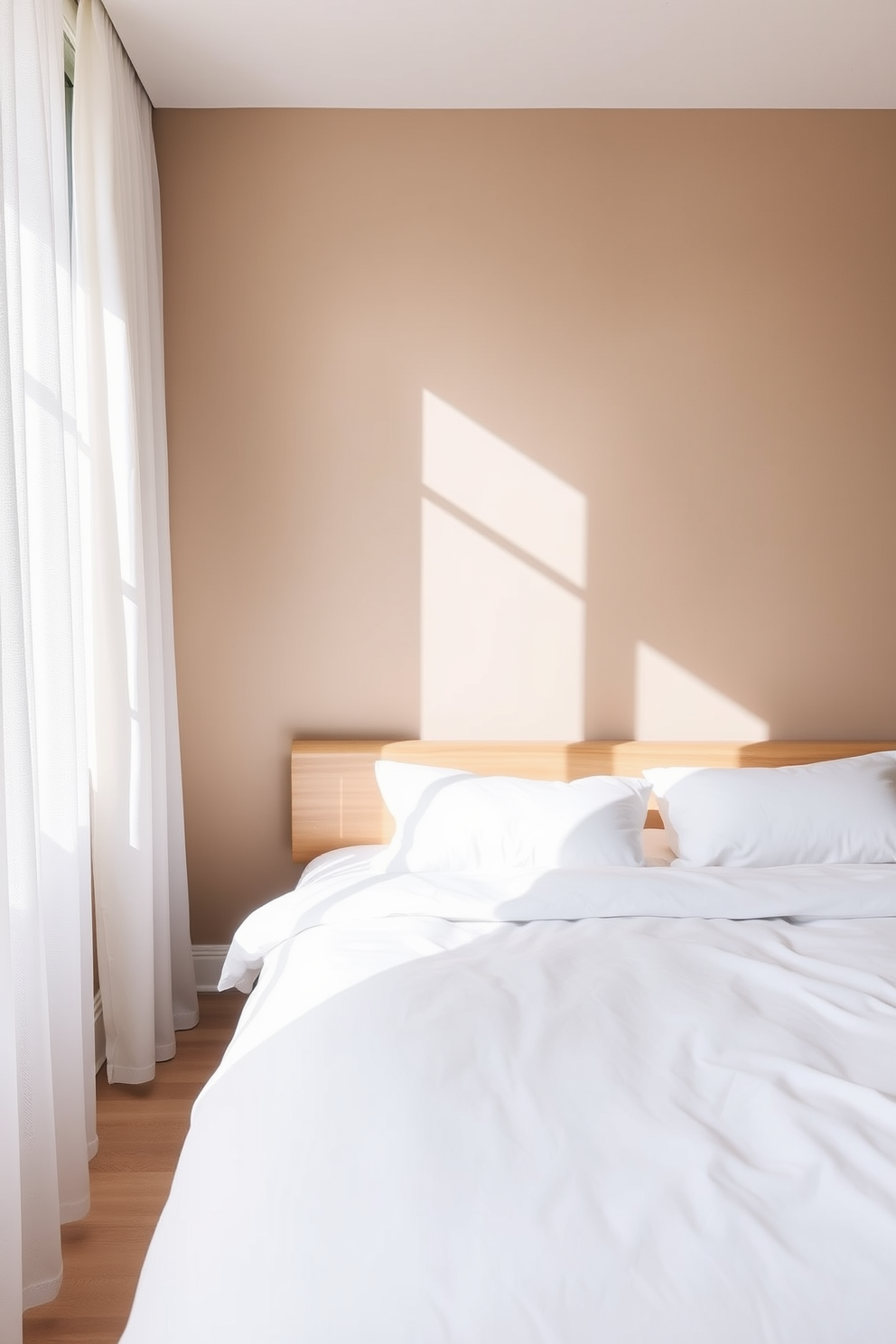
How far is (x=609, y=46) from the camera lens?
100 inches

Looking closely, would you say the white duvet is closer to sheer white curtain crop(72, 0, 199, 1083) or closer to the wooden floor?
the wooden floor

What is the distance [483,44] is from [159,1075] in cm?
290

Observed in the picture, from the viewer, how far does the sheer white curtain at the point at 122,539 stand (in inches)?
91.3

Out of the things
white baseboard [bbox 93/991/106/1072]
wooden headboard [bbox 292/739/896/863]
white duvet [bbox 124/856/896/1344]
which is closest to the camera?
white duvet [bbox 124/856/896/1344]

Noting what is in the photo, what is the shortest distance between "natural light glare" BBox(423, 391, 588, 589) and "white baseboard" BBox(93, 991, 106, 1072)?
180cm

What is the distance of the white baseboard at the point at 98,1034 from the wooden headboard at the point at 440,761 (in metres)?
0.69

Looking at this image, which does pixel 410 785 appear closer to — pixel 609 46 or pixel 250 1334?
pixel 250 1334

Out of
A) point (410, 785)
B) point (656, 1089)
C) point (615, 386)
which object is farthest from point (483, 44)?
point (656, 1089)

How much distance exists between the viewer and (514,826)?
2.52 metres

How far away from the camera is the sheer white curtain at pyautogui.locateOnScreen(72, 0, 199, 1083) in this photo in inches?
91.3

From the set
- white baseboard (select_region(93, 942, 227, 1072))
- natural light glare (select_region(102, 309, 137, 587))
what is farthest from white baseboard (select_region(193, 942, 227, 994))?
natural light glare (select_region(102, 309, 137, 587))

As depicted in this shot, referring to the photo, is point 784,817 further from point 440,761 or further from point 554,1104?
point 554,1104

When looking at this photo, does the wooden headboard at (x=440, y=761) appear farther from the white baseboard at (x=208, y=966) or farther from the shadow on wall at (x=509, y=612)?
the white baseboard at (x=208, y=966)

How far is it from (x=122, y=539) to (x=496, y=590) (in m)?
1.14
